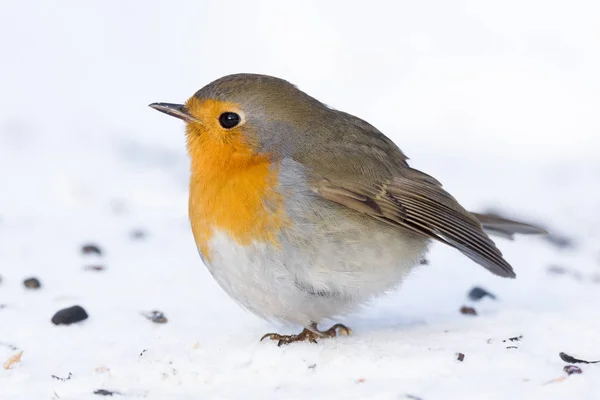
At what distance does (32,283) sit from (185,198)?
1.95 meters

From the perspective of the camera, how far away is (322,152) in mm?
4637

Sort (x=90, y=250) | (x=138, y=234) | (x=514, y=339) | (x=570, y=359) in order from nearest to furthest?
(x=570, y=359) → (x=514, y=339) → (x=90, y=250) → (x=138, y=234)

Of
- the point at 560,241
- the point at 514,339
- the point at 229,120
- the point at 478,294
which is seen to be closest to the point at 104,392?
the point at 229,120

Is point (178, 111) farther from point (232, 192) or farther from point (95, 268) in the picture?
point (95, 268)

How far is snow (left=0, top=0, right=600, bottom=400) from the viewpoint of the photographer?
4.21m

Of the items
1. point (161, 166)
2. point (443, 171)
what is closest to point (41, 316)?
point (161, 166)

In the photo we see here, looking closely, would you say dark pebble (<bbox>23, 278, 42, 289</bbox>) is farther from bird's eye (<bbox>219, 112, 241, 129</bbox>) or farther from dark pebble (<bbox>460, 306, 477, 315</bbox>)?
dark pebble (<bbox>460, 306, 477, 315</bbox>)

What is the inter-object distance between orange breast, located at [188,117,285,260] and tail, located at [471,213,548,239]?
1.40 m

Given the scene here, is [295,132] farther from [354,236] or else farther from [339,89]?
[339,89]

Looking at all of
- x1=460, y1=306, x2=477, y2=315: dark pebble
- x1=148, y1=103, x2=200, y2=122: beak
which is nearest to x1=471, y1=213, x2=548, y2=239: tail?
x1=460, y1=306, x2=477, y2=315: dark pebble

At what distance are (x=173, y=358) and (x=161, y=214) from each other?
8.73 ft

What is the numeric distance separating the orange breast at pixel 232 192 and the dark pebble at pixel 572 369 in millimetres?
1219

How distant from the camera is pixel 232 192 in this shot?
4367mm

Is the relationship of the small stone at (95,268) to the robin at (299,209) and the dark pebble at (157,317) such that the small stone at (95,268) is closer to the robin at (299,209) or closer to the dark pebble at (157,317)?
the dark pebble at (157,317)
